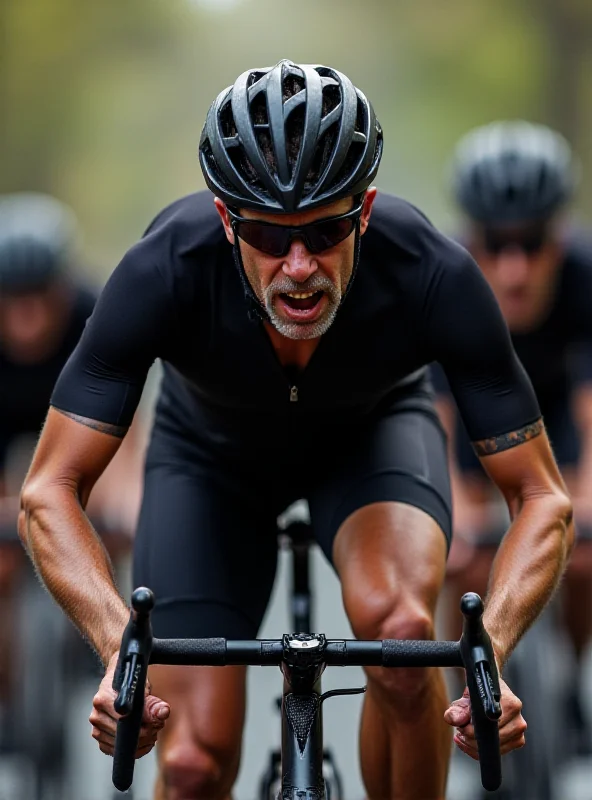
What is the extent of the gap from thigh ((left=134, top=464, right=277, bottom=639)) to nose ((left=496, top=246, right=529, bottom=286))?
2.26 meters

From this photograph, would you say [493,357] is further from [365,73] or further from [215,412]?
[365,73]

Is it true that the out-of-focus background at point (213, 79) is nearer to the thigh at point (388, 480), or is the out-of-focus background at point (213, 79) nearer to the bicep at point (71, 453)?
the thigh at point (388, 480)

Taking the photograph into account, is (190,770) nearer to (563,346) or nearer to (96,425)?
(96,425)

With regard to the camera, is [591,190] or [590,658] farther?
[591,190]

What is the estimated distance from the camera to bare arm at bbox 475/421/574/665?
11.8ft

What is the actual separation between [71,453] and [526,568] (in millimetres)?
1096

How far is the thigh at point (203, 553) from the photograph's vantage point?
4.25 meters

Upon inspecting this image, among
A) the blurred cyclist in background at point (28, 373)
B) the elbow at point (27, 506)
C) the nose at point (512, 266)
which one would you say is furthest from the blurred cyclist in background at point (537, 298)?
the elbow at point (27, 506)

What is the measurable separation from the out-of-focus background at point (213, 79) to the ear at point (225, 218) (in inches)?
682

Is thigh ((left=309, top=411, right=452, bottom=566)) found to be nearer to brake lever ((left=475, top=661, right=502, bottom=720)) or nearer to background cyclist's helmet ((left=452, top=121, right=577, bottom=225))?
brake lever ((left=475, top=661, right=502, bottom=720))

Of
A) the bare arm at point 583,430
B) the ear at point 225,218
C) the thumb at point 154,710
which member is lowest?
the thumb at point 154,710

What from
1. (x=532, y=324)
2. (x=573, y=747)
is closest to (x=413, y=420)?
(x=532, y=324)

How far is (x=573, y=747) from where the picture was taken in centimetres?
690

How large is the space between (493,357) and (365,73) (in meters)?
18.8
